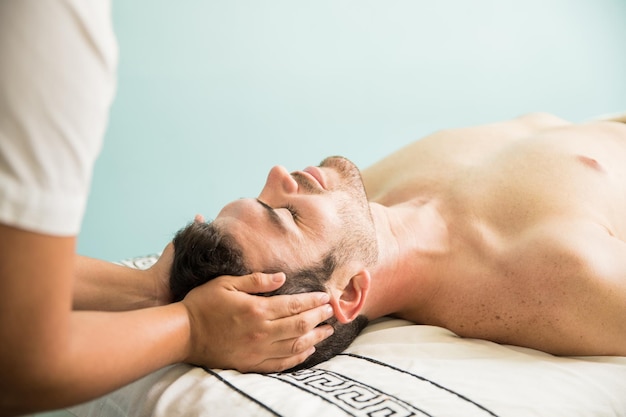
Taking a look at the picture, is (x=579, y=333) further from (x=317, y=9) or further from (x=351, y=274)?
(x=317, y=9)

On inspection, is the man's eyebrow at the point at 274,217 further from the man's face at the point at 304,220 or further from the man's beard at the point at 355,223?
the man's beard at the point at 355,223

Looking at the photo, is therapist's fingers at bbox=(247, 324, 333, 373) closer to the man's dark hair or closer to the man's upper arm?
the man's dark hair

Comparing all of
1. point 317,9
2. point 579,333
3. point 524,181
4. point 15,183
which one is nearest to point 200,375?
point 15,183

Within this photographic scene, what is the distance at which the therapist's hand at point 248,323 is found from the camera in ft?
3.49

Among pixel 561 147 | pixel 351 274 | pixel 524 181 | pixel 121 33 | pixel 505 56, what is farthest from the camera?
pixel 505 56

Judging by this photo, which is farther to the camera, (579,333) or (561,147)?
(561,147)

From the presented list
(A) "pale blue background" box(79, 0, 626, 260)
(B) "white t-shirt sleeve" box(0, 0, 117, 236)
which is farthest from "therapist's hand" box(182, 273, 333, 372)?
(A) "pale blue background" box(79, 0, 626, 260)

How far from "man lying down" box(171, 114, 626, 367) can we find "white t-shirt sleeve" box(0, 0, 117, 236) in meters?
0.54

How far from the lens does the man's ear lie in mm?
1273

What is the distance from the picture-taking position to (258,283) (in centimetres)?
110

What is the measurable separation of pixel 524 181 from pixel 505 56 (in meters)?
1.95

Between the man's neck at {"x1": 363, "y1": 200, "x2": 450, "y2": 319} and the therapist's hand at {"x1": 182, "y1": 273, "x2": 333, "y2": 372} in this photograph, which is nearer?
the therapist's hand at {"x1": 182, "y1": 273, "x2": 333, "y2": 372}

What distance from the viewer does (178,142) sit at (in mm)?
2510

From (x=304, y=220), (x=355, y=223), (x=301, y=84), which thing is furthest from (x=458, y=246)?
(x=301, y=84)
